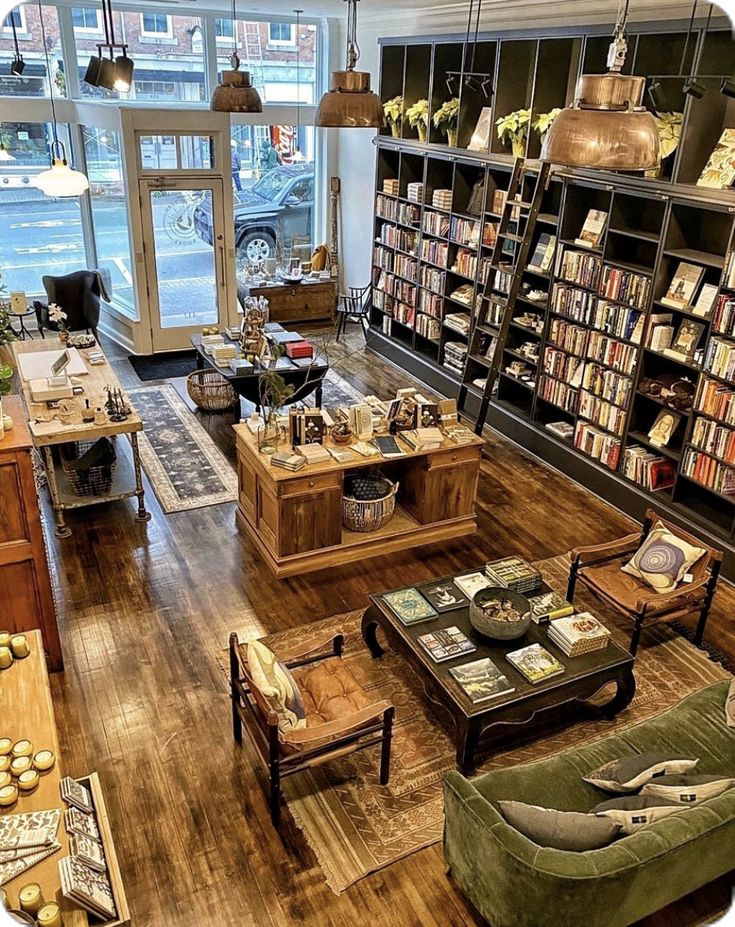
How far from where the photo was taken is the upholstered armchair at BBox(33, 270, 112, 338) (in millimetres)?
8406

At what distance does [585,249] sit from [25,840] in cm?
550

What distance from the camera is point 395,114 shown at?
8.17 metres

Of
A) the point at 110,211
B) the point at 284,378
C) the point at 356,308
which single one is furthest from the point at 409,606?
the point at 110,211

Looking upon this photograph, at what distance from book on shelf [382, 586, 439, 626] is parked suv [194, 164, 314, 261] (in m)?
7.05

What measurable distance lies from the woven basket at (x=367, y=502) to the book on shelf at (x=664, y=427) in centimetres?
198

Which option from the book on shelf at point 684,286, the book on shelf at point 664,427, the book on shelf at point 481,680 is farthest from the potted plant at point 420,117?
the book on shelf at point 481,680

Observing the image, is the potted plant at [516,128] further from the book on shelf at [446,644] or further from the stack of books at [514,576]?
the book on shelf at [446,644]

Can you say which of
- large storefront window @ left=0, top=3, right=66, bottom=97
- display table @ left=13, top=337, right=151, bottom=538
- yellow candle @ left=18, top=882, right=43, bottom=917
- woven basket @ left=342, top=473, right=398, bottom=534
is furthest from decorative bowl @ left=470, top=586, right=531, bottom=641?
large storefront window @ left=0, top=3, right=66, bottom=97

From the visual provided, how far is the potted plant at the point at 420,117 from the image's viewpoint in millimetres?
7781

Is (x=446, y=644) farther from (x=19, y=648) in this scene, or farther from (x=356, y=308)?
(x=356, y=308)

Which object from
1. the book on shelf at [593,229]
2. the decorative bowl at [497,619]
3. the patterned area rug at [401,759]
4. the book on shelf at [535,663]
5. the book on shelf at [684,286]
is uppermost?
the book on shelf at [593,229]

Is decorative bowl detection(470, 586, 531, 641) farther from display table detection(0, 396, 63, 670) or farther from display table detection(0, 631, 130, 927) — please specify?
display table detection(0, 396, 63, 670)

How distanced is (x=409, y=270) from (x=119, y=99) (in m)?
3.89

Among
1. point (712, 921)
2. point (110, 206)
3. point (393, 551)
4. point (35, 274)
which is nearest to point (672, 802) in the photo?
point (712, 921)
